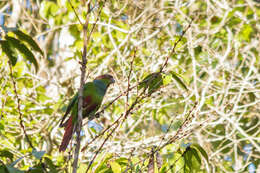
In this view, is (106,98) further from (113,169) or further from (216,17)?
(216,17)

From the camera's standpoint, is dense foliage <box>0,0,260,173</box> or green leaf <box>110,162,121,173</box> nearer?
green leaf <box>110,162,121,173</box>

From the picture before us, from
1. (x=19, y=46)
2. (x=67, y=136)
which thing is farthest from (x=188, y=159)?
(x=19, y=46)

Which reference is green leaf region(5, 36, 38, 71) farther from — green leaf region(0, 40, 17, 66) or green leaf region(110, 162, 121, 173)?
green leaf region(110, 162, 121, 173)

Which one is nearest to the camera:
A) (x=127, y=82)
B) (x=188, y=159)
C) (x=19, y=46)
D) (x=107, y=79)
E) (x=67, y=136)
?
(x=19, y=46)

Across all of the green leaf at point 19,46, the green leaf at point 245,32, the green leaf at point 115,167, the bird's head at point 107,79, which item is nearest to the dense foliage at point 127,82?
the green leaf at point 245,32

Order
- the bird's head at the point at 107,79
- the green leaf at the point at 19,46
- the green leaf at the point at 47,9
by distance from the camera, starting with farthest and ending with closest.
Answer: the green leaf at the point at 47,9, the bird's head at the point at 107,79, the green leaf at the point at 19,46

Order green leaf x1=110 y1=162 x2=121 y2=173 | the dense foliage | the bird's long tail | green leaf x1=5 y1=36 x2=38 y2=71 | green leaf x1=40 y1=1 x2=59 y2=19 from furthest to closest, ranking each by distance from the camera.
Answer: green leaf x1=40 y1=1 x2=59 y2=19
the dense foliage
the bird's long tail
green leaf x1=110 y1=162 x2=121 y2=173
green leaf x1=5 y1=36 x2=38 y2=71

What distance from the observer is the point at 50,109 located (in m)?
3.59

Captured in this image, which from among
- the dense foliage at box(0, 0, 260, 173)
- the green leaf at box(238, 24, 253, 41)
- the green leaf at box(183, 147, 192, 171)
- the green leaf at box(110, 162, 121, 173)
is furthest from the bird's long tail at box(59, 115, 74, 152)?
the green leaf at box(238, 24, 253, 41)

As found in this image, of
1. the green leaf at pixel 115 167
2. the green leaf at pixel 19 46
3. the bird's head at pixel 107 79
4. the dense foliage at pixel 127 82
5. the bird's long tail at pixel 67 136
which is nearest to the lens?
the green leaf at pixel 19 46

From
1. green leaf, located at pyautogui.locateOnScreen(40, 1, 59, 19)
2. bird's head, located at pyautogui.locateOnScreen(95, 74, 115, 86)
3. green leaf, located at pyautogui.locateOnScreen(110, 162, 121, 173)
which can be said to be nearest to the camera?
green leaf, located at pyautogui.locateOnScreen(110, 162, 121, 173)

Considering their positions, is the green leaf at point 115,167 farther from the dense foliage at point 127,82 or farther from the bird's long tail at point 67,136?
the dense foliage at point 127,82

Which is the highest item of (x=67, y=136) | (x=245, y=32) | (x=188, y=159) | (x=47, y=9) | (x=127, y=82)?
(x=47, y=9)

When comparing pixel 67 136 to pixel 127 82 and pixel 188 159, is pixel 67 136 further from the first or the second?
pixel 127 82
